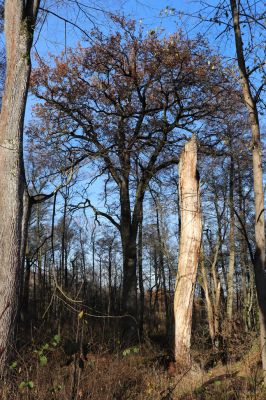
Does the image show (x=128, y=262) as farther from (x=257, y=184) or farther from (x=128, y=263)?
(x=257, y=184)

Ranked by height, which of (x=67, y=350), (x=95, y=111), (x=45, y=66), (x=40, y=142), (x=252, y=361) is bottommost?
(x=252, y=361)

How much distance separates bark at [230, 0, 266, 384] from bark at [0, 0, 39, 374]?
3.25 meters

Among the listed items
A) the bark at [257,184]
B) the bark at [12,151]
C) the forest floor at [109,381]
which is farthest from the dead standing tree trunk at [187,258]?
the bark at [12,151]

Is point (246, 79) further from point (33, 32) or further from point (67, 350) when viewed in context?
point (67, 350)

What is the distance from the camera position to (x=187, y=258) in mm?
7426

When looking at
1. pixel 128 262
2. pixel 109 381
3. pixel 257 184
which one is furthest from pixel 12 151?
pixel 128 262

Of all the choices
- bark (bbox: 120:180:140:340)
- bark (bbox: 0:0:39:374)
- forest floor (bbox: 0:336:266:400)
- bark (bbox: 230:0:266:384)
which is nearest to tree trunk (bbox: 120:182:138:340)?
bark (bbox: 120:180:140:340)

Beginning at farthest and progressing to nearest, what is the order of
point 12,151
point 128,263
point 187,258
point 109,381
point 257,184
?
point 128,263
point 187,258
point 257,184
point 12,151
point 109,381

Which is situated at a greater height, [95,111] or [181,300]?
[95,111]

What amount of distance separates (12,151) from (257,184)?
3.63 m

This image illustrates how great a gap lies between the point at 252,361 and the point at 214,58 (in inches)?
221

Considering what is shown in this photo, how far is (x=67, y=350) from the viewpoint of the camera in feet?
13.0

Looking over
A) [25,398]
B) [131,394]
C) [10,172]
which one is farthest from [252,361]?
[10,172]

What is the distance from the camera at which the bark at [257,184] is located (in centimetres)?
607
